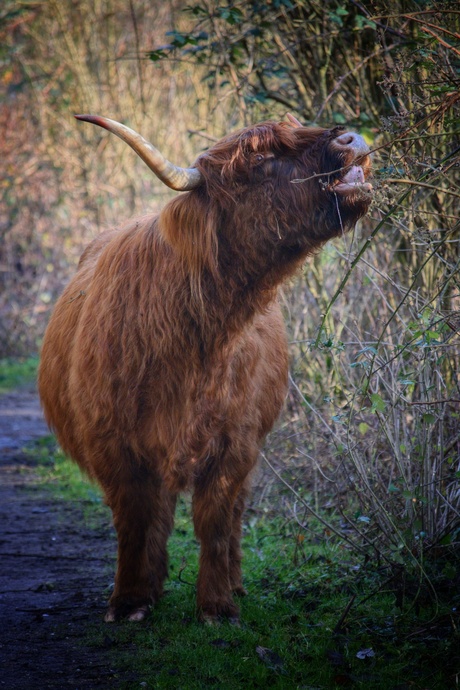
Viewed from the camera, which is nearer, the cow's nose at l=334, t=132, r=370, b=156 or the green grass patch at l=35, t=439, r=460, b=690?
the green grass patch at l=35, t=439, r=460, b=690

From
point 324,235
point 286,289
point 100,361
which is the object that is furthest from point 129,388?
point 286,289

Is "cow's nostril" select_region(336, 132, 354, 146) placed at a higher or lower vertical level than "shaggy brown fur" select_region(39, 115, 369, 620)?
higher

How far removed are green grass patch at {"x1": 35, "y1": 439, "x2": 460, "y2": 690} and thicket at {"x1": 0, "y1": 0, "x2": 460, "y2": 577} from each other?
0.60 feet

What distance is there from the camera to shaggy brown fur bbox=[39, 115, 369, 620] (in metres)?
3.23

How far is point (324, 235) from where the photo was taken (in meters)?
3.26

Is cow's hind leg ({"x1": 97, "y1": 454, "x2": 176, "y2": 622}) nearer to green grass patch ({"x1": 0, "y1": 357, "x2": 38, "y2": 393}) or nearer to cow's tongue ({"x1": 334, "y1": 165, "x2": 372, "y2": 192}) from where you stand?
cow's tongue ({"x1": 334, "y1": 165, "x2": 372, "y2": 192})

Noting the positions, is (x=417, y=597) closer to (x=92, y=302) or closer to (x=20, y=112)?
(x=92, y=302)

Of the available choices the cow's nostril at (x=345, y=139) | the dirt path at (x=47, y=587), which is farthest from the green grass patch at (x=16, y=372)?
the cow's nostril at (x=345, y=139)

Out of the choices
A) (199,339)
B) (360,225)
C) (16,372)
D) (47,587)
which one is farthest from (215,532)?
(16,372)

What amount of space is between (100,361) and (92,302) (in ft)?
1.24

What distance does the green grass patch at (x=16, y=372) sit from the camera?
10.4 metres

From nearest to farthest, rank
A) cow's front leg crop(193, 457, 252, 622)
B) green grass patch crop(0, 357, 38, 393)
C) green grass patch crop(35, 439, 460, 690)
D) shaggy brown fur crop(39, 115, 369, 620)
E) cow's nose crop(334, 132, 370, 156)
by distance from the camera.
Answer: green grass patch crop(35, 439, 460, 690), cow's nose crop(334, 132, 370, 156), shaggy brown fur crop(39, 115, 369, 620), cow's front leg crop(193, 457, 252, 622), green grass patch crop(0, 357, 38, 393)

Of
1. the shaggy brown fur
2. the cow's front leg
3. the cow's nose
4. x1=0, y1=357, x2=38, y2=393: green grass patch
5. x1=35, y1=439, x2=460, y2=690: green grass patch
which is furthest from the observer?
x1=0, y1=357, x2=38, y2=393: green grass patch

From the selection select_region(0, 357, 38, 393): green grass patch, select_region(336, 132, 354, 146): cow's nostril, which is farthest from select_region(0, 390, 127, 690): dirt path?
select_region(0, 357, 38, 393): green grass patch
